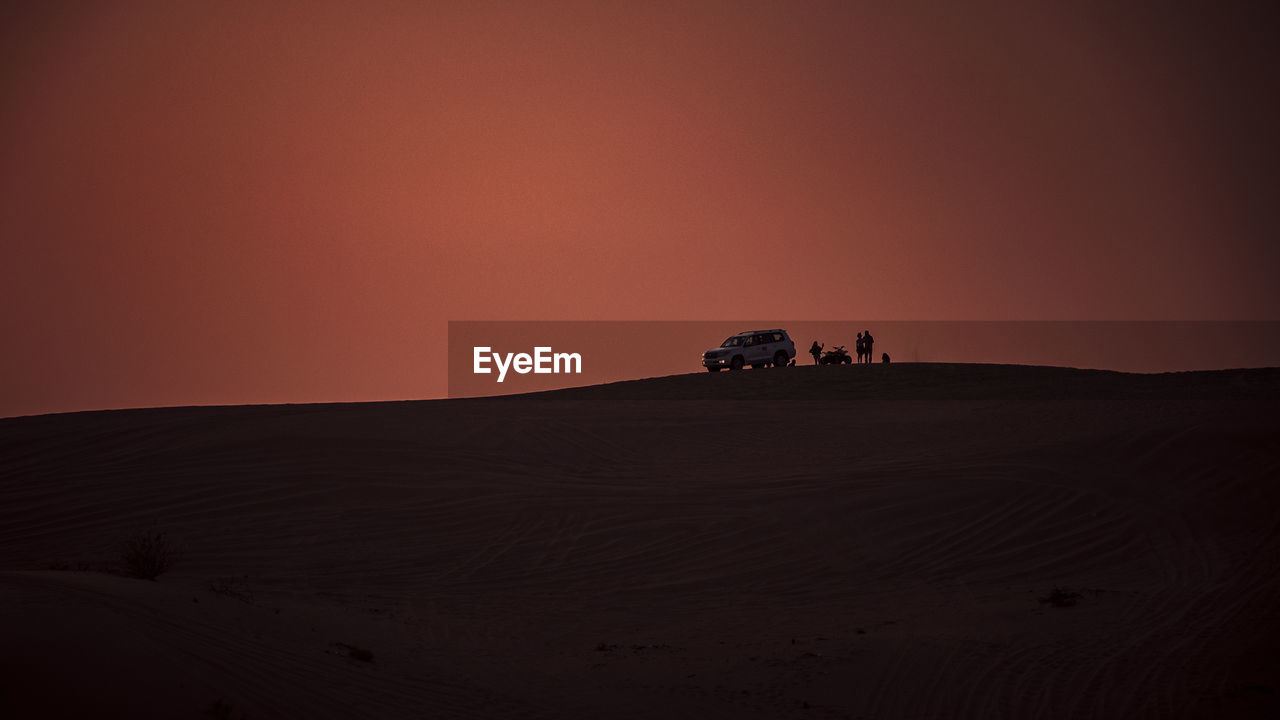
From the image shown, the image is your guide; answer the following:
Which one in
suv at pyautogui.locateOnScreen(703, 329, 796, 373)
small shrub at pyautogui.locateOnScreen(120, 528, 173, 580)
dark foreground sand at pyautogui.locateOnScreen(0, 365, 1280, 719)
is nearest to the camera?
dark foreground sand at pyautogui.locateOnScreen(0, 365, 1280, 719)

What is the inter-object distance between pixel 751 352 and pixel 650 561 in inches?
1067

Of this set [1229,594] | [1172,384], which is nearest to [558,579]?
[1229,594]

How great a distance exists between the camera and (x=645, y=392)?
35.8 metres

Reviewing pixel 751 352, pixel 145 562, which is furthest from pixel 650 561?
pixel 751 352

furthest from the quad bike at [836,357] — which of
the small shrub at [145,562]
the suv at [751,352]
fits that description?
the small shrub at [145,562]

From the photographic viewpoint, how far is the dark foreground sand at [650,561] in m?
7.72

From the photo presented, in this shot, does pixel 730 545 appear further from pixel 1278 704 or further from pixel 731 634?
pixel 1278 704

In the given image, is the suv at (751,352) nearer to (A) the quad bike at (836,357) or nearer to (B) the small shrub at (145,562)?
(A) the quad bike at (836,357)

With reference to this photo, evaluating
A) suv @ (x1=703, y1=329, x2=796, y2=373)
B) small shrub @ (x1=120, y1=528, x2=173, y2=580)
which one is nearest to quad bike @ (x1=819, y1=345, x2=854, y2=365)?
suv @ (x1=703, y1=329, x2=796, y2=373)

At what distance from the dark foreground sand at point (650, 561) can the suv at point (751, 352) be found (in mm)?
13309

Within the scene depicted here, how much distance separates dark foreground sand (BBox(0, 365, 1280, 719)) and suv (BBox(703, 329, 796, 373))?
13309mm

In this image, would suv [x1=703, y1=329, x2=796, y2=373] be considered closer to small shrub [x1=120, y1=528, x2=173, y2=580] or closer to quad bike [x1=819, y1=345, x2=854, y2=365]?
quad bike [x1=819, y1=345, x2=854, y2=365]

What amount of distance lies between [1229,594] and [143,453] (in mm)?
17664

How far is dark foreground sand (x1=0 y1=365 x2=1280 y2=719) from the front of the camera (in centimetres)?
772
